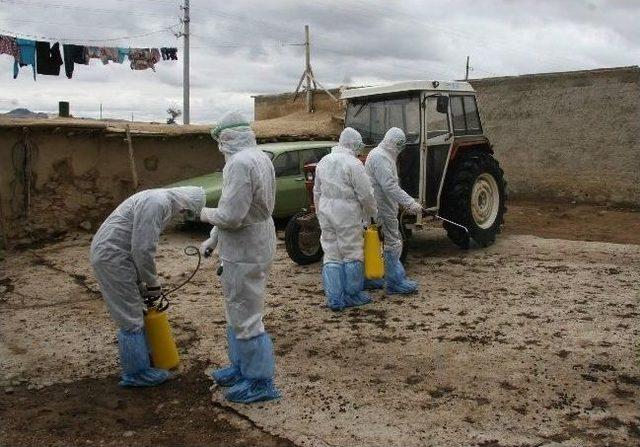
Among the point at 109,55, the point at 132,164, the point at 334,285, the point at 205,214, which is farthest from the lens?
the point at 109,55

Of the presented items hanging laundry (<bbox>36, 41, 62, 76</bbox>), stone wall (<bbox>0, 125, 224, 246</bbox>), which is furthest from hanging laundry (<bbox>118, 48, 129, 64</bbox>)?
stone wall (<bbox>0, 125, 224, 246</bbox>)

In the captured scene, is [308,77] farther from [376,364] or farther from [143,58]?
[376,364]

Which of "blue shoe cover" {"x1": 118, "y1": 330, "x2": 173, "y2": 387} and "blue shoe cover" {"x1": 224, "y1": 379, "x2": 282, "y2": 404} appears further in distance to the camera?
"blue shoe cover" {"x1": 118, "y1": 330, "x2": 173, "y2": 387}

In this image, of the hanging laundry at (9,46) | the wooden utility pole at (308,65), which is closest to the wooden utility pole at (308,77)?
the wooden utility pole at (308,65)

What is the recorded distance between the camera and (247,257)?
145 inches

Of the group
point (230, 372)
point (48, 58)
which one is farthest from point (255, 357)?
point (48, 58)

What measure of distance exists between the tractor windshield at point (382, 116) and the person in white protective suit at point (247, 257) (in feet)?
13.4

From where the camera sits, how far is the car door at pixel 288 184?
9.72 meters

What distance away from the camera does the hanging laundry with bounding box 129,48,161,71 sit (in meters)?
14.9

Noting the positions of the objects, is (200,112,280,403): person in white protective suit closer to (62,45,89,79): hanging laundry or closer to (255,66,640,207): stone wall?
(255,66,640,207): stone wall

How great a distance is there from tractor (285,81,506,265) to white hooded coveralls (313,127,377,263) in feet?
4.67

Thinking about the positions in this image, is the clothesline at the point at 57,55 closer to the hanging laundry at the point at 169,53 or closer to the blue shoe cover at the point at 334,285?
the hanging laundry at the point at 169,53

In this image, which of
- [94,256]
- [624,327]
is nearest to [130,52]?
[94,256]

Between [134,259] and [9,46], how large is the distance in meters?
10.2
